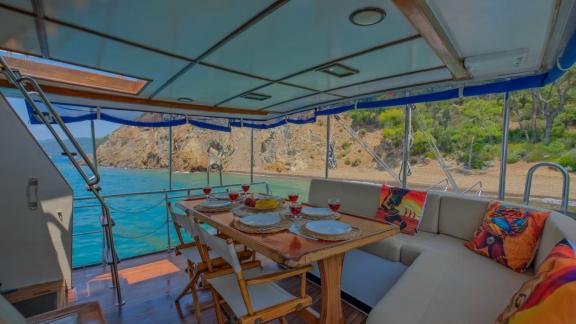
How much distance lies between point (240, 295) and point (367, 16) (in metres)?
1.69

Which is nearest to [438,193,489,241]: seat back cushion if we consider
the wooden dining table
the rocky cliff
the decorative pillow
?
the decorative pillow

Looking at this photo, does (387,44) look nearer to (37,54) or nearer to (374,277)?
(374,277)

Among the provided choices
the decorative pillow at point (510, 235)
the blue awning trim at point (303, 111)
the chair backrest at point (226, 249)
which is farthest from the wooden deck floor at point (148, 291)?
the blue awning trim at point (303, 111)

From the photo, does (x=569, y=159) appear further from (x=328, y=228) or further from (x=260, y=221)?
(x=260, y=221)

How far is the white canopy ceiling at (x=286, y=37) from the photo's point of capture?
123 centimetres

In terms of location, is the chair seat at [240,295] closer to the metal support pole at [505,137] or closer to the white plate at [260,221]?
the white plate at [260,221]

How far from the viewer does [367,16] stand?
1.31m

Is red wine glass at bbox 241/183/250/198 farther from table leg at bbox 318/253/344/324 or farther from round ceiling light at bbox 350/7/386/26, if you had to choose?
round ceiling light at bbox 350/7/386/26

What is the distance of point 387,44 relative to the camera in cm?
168

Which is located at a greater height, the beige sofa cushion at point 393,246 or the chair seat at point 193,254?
the beige sofa cushion at point 393,246

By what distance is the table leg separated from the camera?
1551 millimetres

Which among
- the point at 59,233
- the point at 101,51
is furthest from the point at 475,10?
the point at 59,233

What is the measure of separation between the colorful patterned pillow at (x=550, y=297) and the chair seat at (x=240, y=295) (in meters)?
1.02

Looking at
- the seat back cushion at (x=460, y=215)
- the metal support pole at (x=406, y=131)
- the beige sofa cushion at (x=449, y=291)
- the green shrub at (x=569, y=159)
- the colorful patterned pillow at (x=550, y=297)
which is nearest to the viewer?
the colorful patterned pillow at (x=550, y=297)
